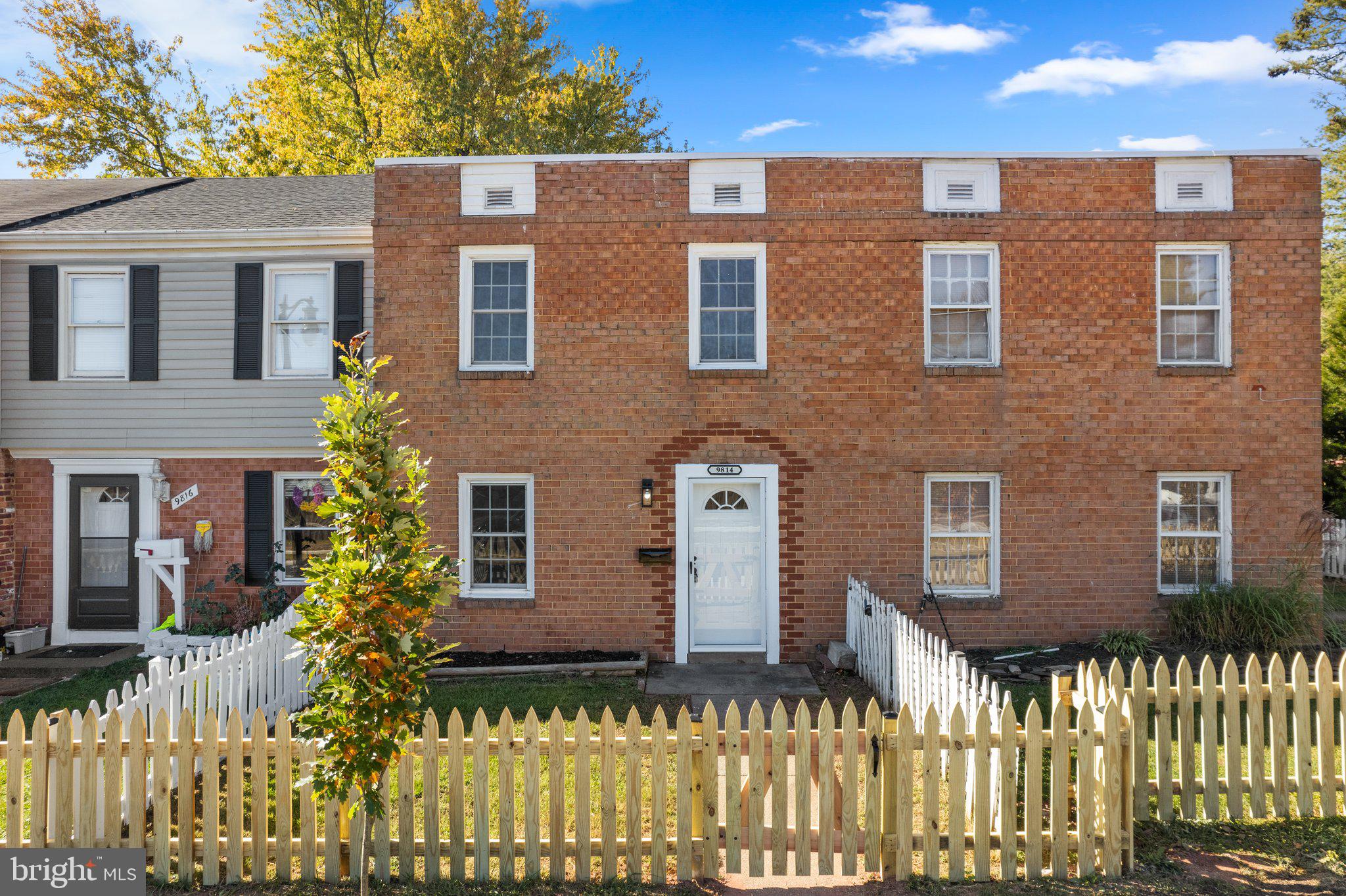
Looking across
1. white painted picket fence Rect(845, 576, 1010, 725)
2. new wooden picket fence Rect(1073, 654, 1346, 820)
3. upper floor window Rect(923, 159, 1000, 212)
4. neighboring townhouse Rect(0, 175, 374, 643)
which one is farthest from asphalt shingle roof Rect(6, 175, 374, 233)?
new wooden picket fence Rect(1073, 654, 1346, 820)

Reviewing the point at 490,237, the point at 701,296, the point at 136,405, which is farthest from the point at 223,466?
the point at 701,296

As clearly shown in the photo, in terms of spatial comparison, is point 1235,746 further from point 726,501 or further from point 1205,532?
point 726,501

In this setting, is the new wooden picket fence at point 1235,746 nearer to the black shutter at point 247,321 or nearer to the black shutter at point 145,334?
the black shutter at point 247,321

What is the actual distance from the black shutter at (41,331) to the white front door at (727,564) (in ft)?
31.0

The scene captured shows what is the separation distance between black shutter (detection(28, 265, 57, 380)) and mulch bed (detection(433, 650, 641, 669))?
24.0 ft

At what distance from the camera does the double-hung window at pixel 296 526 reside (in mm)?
11328

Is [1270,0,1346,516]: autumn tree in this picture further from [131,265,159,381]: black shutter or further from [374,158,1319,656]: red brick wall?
[131,265,159,381]: black shutter

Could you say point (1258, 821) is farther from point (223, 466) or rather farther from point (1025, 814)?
point (223, 466)

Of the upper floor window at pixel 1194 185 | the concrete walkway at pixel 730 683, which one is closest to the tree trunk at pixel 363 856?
the concrete walkway at pixel 730 683

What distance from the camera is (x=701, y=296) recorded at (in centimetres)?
1035

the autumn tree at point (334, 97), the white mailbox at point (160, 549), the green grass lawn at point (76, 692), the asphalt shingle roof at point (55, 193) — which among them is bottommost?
the green grass lawn at point (76, 692)

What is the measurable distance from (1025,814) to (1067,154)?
854 centimetres

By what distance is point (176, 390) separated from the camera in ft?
37.0

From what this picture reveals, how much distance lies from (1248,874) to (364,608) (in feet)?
17.9
